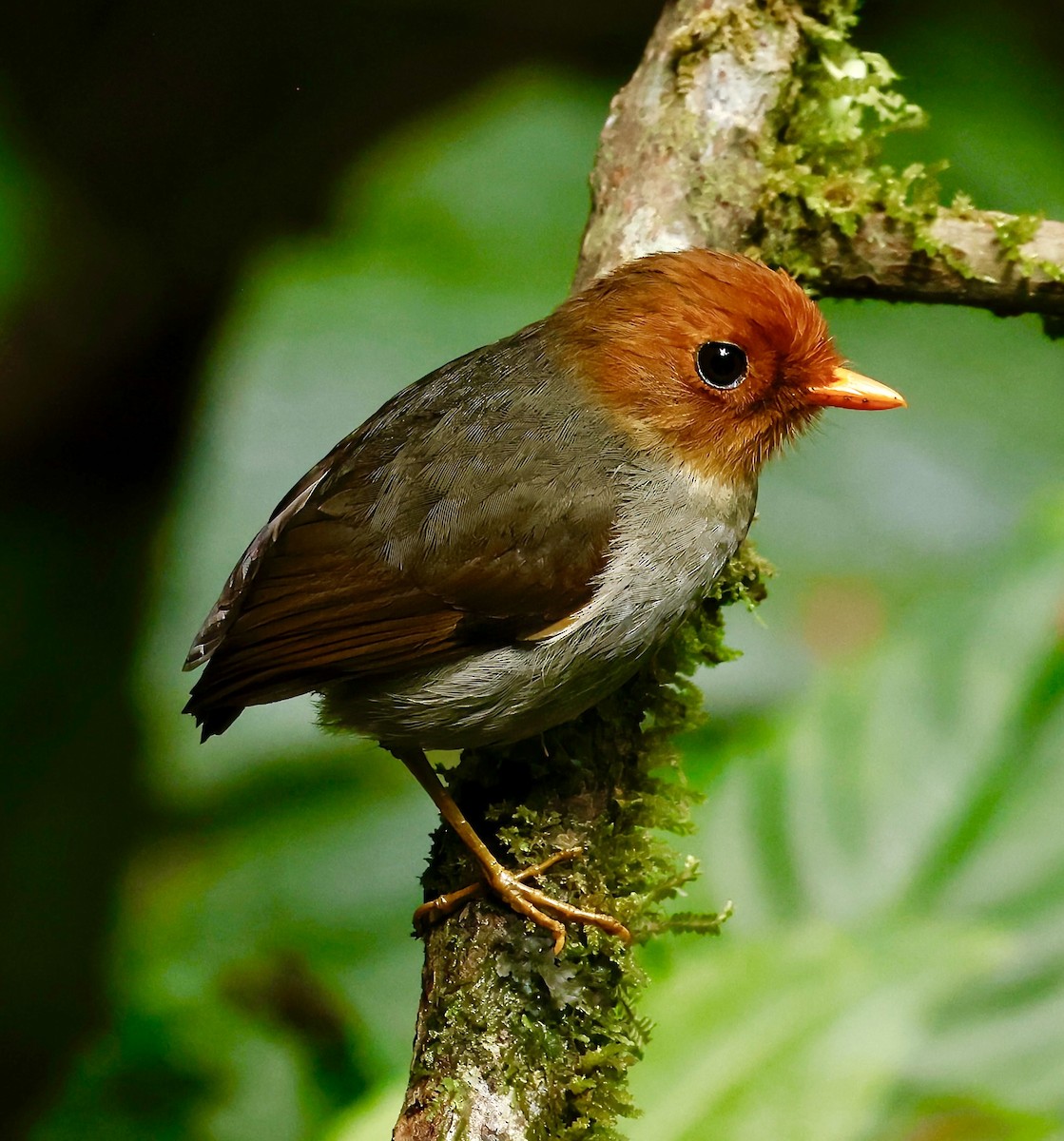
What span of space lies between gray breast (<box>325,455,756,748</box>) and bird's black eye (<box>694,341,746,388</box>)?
181mm

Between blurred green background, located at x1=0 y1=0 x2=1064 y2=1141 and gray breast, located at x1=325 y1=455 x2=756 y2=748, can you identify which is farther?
blurred green background, located at x1=0 y1=0 x2=1064 y2=1141

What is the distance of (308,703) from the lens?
10.7 ft

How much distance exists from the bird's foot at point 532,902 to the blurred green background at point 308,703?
27cm

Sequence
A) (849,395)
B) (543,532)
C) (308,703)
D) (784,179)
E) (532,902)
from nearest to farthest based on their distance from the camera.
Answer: (532,902) → (543,532) → (849,395) → (784,179) → (308,703)

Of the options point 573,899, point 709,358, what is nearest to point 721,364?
point 709,358

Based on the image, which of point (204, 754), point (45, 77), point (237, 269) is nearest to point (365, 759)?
point (204, 754)

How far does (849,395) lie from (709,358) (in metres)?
0.28

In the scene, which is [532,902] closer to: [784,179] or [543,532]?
[543,532]

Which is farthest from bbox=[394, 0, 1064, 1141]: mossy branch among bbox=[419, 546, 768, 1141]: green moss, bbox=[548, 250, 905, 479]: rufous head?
bbox=[548, 250, 905, 479]: rufous head

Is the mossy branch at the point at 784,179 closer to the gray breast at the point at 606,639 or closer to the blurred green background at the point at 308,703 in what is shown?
the blurred green background at the point at 308,703

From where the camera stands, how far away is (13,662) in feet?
15.8

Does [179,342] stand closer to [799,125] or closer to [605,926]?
[799,125]

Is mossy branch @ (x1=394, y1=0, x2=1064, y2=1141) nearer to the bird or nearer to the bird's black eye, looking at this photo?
the bird

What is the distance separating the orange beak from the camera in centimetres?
252
